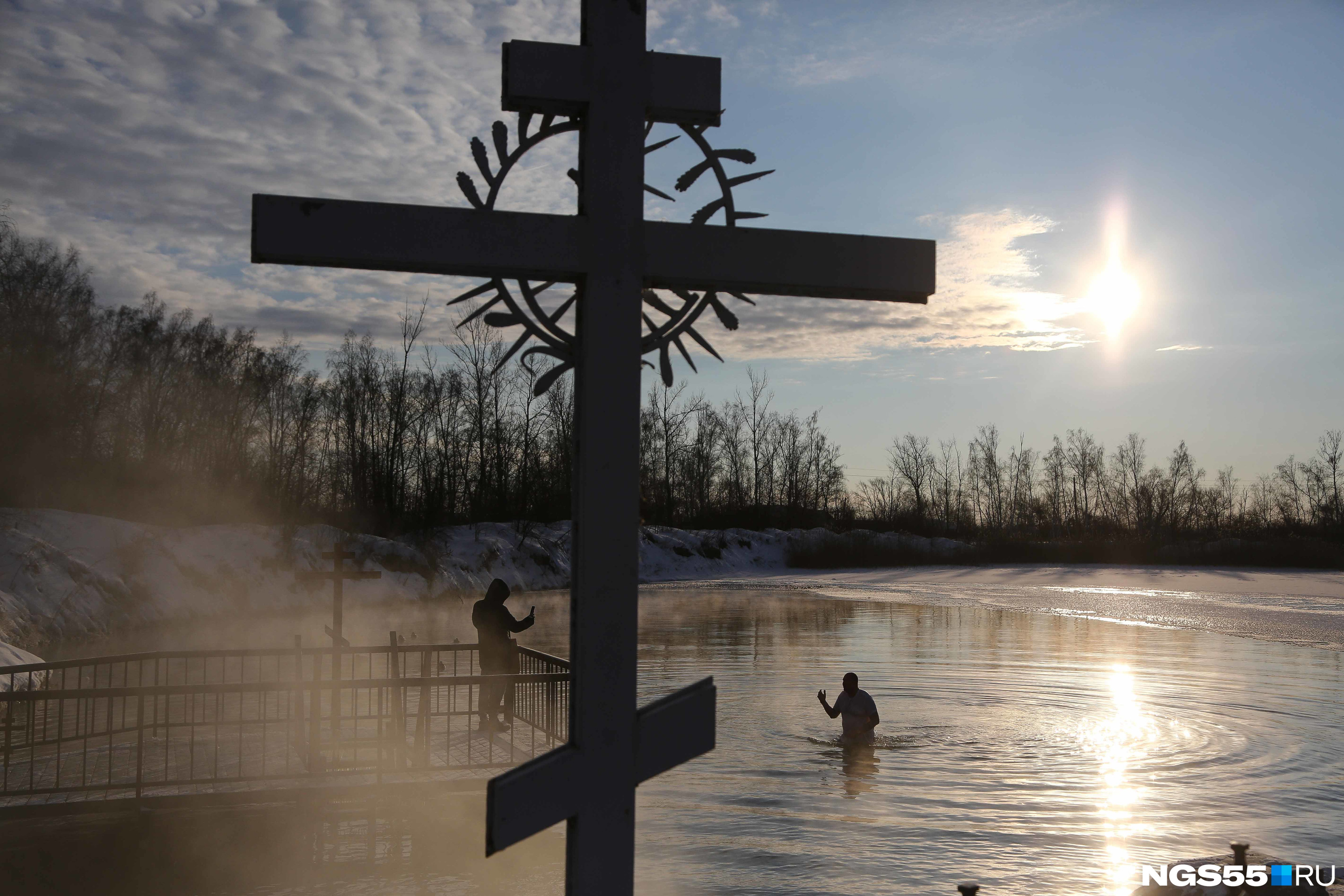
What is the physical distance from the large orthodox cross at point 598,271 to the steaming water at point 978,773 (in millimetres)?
5302

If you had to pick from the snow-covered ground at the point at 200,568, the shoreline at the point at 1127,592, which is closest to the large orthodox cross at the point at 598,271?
the snow-covered ground at the point at 200,568

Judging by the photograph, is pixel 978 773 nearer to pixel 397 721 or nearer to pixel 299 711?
pixel 397 721

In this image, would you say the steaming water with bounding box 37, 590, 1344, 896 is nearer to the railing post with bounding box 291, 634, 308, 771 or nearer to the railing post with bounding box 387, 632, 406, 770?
the railing post with bounding box 387, 632, 406, 770

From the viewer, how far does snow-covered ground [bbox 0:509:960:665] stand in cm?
2698

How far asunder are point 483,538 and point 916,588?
22.7 metres

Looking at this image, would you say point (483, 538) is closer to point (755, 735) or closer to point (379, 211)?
point (755, 735)

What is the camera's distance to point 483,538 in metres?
52.5

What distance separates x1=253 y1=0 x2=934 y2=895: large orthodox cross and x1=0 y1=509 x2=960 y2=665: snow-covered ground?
1468 cm

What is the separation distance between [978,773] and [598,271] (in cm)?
1131

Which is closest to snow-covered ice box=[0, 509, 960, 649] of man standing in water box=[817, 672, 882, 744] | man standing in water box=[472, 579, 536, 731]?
man standing in water box=[472, 579, 536, 731]

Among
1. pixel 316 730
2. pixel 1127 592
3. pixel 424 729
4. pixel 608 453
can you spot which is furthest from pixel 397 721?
pixel 1127 592

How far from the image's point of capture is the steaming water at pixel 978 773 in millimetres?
8633

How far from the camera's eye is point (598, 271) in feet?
9.96

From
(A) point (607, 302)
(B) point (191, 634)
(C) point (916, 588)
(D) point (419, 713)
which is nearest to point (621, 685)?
(A) point (607, 302)
